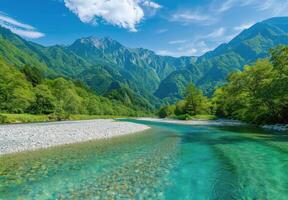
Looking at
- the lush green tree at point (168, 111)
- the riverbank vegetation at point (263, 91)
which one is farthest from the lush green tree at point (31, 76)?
the riverbank vegetation at point (263, 91)

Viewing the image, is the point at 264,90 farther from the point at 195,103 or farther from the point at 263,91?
the point at 195,103

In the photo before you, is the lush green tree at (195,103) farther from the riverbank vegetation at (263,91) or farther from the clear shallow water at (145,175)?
the clear shallow water at (145,175)

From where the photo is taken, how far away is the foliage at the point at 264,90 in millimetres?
44688

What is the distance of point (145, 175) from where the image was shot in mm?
15781

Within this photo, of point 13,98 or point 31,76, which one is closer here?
point 13,98

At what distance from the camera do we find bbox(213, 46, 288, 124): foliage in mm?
44688

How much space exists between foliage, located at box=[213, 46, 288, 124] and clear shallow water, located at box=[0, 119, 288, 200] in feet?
83.0

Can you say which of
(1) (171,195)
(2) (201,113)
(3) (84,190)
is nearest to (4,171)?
(3) (84,190)

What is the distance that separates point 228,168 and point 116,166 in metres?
7.96

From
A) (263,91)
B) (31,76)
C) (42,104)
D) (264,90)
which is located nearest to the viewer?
(264,90)

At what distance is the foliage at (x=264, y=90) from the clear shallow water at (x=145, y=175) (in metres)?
25.3

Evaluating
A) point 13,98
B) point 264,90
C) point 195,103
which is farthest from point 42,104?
point 264,90

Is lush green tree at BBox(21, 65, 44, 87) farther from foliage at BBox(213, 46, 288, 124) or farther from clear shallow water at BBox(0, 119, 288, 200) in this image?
clear shallow water at BBox(0, 119, 288, 200)

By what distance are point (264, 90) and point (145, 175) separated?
40317 mm
